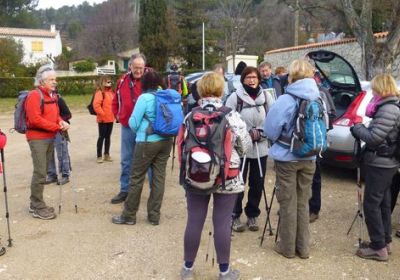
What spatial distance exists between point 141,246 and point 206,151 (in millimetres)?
1631

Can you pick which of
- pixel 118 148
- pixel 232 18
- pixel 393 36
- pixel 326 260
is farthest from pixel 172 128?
pixel 232 18

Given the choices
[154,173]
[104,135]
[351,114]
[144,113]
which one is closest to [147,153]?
[154,173]

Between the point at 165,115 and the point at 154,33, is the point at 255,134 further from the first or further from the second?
the point at 154,33

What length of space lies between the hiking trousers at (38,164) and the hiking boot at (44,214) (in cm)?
5

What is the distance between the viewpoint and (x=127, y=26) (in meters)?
61.2

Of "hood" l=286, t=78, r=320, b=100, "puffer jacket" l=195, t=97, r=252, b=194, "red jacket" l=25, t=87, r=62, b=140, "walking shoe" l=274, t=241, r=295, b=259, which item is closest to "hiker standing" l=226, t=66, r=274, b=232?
"walking shoe" l=274, t=241, r=295, b=259

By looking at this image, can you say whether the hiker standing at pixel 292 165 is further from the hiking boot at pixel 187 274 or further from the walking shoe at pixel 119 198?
the walking shoe at pixel 119 198

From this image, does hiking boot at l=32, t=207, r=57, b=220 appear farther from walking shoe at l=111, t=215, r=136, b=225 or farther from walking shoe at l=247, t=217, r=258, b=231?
walking shoe at l=247, t=217, r=258, b=231

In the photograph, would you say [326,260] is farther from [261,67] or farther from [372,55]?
[372,55]

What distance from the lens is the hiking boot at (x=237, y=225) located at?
192 inches

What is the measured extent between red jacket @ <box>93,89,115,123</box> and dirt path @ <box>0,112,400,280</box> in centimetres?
197

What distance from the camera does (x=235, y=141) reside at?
3.62 m

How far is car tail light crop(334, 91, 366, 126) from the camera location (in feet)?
20.7

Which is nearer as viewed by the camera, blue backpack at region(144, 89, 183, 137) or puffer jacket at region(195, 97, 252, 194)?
puffer jacket at region(195, 97, 252, 194)
